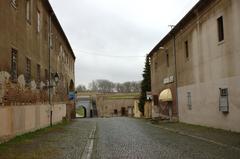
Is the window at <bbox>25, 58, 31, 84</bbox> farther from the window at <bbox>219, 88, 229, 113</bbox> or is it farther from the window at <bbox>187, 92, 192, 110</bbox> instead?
the window at <bbox>187, 92, 192, 110</bbox>

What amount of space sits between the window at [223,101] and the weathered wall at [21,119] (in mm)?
10173

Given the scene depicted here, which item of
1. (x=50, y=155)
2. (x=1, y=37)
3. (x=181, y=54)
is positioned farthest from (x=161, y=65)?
(x=50, y=155)

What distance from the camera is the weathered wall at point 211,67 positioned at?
840 inches

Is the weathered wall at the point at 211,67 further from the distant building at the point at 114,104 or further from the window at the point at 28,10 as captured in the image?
the distant building at the point at 114,104

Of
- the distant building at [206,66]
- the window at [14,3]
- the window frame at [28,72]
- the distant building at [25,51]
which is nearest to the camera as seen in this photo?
the distant building at [25,51]

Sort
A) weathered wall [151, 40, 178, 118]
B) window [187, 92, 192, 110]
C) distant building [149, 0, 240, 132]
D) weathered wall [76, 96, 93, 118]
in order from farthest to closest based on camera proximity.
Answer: weathered wall [76, 96, 93, 118] < weathered wall [151, 40, 178, 118] < window [187, 92, 192, 110] < distant building [149, 0, 240, 132]

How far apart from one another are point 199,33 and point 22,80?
40.8ft

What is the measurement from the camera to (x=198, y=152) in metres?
13.3

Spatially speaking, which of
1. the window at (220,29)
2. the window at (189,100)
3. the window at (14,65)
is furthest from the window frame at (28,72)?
the window at (189,100)

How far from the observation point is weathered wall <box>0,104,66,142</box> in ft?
54.3

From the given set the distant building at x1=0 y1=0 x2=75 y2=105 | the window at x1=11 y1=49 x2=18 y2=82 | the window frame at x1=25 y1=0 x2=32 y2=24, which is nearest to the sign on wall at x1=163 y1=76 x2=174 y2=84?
the distant building at x1=0 y1=0 x2=75 y2=105

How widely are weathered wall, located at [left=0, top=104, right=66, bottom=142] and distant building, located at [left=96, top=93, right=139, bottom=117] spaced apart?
208ft

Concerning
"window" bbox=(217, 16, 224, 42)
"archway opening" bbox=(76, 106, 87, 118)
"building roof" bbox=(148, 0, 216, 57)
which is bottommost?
"archway opening" bbox=(76, 106, 87, 118)

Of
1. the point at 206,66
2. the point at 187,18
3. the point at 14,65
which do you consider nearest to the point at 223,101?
the point at 206,66
